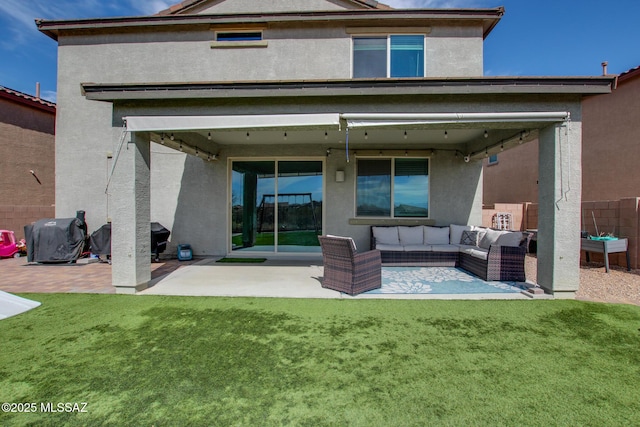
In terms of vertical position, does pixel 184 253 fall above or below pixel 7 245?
below

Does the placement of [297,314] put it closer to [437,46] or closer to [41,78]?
[437,46]

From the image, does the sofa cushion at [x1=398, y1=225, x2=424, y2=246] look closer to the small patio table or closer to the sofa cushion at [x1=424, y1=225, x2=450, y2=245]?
the sofa cushion at [x1=424, y1=225, x2=450, y2=245]

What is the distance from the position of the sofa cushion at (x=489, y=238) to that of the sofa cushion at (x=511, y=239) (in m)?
0.20

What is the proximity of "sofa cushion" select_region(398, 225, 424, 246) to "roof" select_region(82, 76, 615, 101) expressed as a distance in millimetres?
4316

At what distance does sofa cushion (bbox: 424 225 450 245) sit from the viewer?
28.1ft

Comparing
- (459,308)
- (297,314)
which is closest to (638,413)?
(459,308)

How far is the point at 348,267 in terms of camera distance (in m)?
5.59

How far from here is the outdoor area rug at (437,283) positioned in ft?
18.8

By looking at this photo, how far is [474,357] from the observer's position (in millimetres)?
3266

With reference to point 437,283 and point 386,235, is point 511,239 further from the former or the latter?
point 386,235

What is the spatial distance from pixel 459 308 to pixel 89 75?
12.1 m

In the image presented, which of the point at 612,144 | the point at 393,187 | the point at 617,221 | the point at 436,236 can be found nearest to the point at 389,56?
the point at 393,187

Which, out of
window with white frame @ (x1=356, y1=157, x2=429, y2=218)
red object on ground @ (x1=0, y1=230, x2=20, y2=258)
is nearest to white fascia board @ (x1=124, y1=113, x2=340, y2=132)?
window with white frame @ (x1=356, y1=157, x2=429, y2=218)

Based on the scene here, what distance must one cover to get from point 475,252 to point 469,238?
4.25ft
